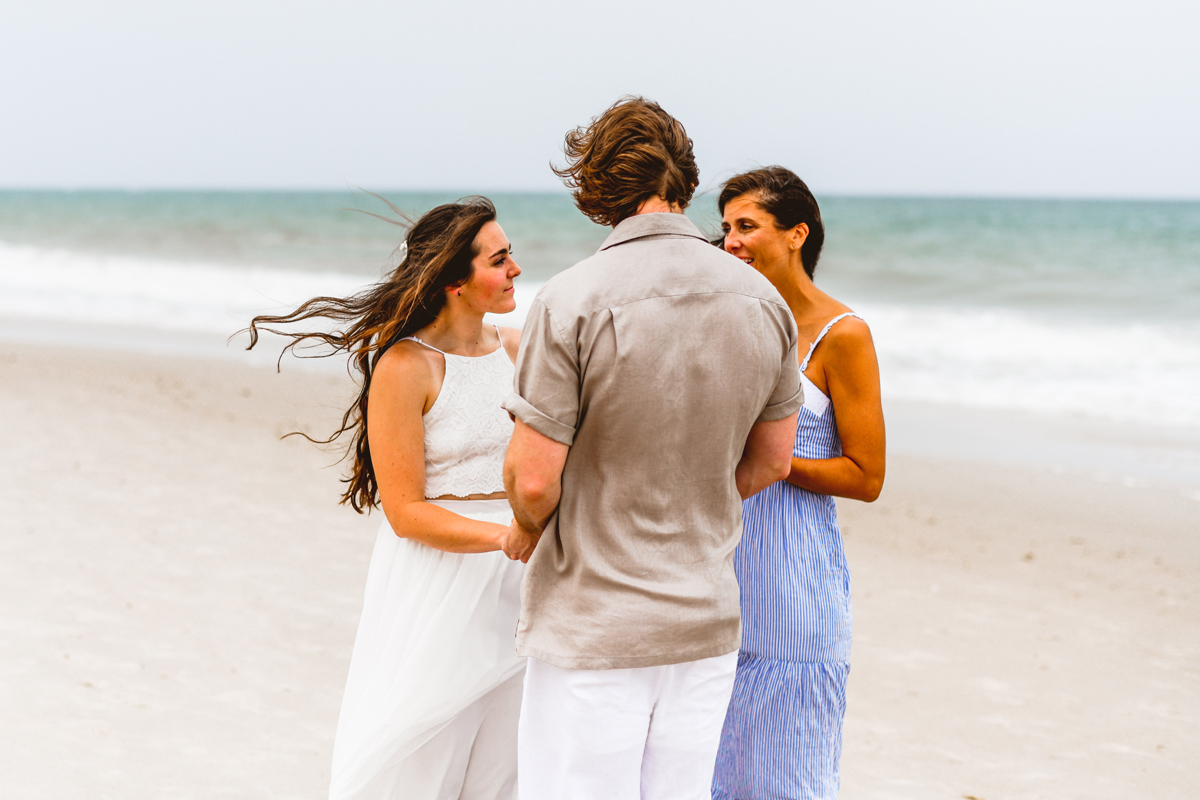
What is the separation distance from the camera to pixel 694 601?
1.77 metres

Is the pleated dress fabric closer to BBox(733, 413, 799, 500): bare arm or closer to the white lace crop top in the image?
the white lace crop top

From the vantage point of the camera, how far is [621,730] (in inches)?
71.0

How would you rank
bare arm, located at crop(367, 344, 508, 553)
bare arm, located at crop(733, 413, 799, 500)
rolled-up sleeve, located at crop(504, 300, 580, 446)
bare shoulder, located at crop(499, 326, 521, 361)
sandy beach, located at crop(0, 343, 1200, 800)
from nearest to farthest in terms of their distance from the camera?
rolled-up sleeve, located at crop(504, 300, 580, 446) < bare arm, located at crop(733, 413, 799, 500) < bare arm, located at crop(367, 344, 508, 553) < bare shoulder, located at crop(499, 326, 521, 361) < sandy beach, located at crop(0, 343, 1200, 800)

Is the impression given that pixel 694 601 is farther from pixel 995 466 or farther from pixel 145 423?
pixel 145 423

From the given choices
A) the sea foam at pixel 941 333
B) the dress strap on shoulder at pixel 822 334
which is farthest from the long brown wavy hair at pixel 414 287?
the sea foam at pixel 941 333

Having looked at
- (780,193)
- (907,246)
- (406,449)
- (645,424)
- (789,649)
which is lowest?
(907,246)

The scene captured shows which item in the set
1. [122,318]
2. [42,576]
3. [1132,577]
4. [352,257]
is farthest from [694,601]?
[352,257]

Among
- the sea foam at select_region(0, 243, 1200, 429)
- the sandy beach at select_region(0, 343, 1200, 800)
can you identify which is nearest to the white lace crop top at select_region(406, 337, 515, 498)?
the sandy beach at select_region(0, 343, 1200, 800)

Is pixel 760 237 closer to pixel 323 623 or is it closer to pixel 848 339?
pixel 848 339

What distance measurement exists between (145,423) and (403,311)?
6.22 meters

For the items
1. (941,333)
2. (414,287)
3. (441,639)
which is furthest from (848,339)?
(941,333)

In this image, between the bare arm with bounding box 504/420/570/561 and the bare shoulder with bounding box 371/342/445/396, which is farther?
the bare shoulder with bounding box 371/342/445/396

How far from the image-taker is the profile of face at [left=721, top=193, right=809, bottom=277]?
2.26 m

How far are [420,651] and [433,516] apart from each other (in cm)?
32
